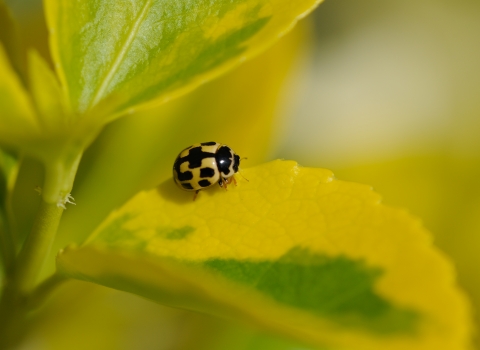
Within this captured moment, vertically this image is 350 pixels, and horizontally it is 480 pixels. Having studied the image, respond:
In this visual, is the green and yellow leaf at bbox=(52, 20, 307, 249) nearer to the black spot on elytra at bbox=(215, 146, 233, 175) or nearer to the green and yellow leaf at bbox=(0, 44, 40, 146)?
the black spot on elytra at bbox=(215, 146, 233, 175)

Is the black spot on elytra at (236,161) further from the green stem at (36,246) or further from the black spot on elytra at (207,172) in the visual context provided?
the green stem at (36,246)

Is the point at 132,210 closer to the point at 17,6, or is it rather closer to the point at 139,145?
the point at 139,145

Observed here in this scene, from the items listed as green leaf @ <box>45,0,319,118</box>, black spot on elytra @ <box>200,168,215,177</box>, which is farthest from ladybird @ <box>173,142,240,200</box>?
green leaf @ <box>45,0,319,118</box>

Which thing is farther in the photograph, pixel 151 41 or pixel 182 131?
pixel 182 131

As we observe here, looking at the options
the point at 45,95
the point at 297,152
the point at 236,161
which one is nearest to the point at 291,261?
the point at 45,95

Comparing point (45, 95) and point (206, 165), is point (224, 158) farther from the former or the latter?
point (45, 95)

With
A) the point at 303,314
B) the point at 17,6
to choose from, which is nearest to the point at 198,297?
the point at 303,314
